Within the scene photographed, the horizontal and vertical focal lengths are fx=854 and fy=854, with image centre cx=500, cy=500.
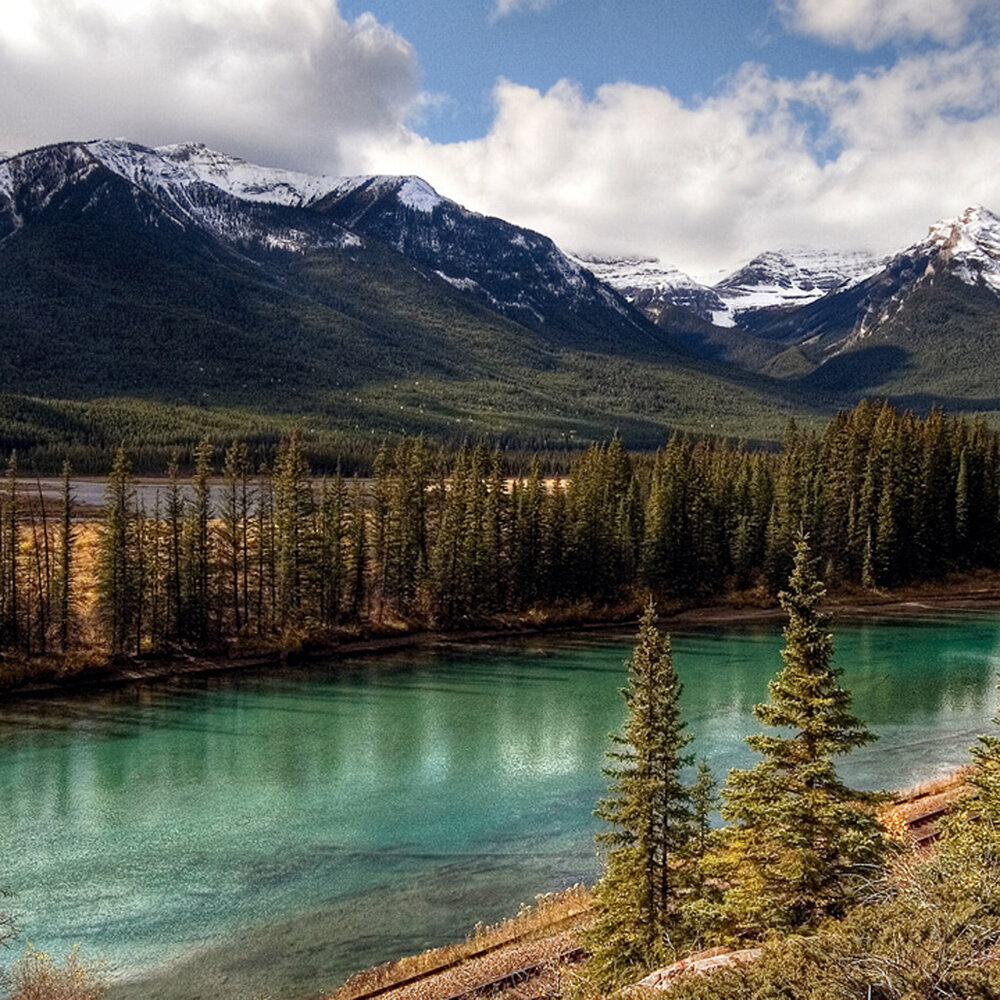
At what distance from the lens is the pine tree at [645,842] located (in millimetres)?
18766

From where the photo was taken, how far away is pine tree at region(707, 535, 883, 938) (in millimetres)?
16484

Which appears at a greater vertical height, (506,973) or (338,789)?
(506,973)

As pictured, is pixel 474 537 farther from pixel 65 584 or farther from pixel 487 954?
pixel 487 954

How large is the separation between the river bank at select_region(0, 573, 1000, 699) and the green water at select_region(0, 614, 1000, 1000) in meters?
3.05

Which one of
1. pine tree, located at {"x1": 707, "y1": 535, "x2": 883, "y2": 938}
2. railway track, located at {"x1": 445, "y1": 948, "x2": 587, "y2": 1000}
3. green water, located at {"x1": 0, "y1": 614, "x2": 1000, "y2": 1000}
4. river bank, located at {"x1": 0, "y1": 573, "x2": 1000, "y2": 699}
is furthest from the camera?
river bank, located at {"x1": 0, "y1": 573, "x2": 1000, "y2": 699}

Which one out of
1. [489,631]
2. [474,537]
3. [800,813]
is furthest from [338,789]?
[474,537]

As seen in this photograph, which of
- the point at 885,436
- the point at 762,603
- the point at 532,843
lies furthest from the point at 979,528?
the point at 532,843

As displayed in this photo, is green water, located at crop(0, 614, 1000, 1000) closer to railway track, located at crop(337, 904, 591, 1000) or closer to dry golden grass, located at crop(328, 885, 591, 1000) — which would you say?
dry golden grass, located at crop(328, 885, 591, 1000)

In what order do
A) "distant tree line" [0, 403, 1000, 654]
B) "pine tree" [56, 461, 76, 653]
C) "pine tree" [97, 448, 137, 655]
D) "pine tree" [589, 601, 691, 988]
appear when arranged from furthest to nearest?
"distant tree line" [0, 403, 1000, 654] → "pine tree" [97, 448, 137, 655] → "pine tree" [56, 461, 76, 653] → "pine tree" [589, 601, 691, 988]

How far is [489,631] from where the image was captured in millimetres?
73812

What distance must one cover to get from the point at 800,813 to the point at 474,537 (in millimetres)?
58368

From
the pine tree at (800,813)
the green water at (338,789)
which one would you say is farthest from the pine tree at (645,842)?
the green water at (338,789)

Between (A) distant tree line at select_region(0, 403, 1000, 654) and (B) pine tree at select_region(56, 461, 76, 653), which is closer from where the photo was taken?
(B) pine tree at select_region(56, 461, 76, 653)

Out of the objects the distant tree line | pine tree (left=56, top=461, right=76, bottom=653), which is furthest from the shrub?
the distant tree line
